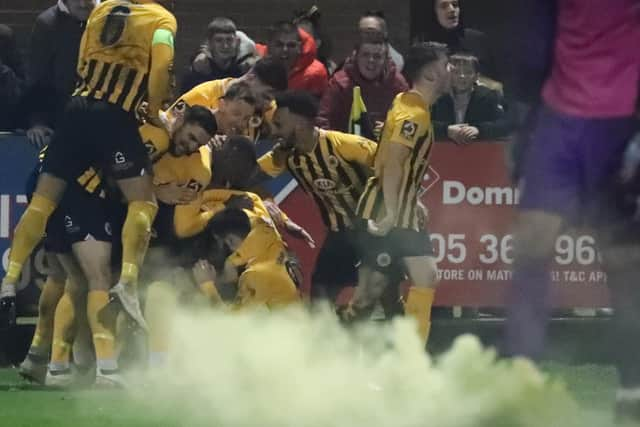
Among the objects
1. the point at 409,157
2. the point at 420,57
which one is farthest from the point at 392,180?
the point at 420,57

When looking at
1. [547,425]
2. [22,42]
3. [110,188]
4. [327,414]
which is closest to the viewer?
[547,425]

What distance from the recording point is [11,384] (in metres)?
10.1

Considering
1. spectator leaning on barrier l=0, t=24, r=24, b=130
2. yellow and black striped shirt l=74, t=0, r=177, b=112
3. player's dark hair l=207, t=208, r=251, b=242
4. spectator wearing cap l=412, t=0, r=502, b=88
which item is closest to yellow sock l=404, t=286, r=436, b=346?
player's dark hair l=207, t=208, r=251, b=242

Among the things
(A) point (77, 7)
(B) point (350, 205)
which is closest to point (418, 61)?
(B) point (350, 205)

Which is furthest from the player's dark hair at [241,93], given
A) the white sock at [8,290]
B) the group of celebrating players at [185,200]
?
the white sock at [8,290]

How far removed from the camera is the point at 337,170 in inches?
407

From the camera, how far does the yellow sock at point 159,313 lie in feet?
33.1

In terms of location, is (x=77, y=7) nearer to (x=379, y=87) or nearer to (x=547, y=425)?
(x=379, y=87)

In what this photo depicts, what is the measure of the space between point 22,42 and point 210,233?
5759 millimetres

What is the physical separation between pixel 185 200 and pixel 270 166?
598 millimetres

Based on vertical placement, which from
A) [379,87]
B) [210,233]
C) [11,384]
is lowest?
[11,384]

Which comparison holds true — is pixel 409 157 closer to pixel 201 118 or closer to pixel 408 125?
pixel 408 125

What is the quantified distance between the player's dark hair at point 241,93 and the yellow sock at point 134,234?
99 centimetres

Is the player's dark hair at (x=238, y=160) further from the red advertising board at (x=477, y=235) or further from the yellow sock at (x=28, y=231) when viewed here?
the yellow sock at (x=28, y=231)
